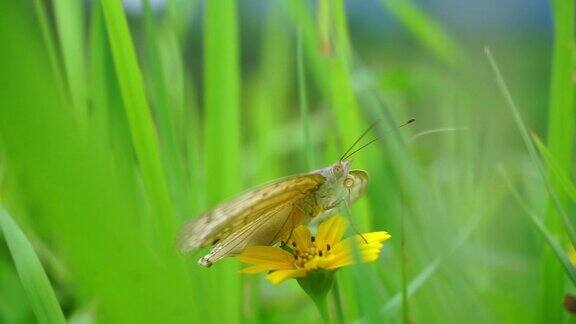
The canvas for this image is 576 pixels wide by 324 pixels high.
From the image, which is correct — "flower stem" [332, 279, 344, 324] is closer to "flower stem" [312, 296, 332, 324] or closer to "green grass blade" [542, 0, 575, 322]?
"flower stem" [312, 296, 332, 324]

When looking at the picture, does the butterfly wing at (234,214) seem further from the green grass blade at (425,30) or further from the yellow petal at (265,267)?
the green grass blade at (425,30)

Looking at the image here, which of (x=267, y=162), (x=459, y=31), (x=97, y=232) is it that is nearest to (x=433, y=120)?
(x=459, y=31)

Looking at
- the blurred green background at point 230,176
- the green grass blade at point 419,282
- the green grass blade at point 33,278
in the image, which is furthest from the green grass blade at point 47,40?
the green grass blade at point 419,282

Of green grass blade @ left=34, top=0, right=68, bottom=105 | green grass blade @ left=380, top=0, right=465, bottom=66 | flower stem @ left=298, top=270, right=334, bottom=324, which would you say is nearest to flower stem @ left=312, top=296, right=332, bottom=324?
flower stem @ left=298, top=270, right=334, bottom=324

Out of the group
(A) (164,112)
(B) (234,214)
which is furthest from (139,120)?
(B) (234,214)

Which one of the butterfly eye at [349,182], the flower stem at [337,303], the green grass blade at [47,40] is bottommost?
the flower stem at [337,303]

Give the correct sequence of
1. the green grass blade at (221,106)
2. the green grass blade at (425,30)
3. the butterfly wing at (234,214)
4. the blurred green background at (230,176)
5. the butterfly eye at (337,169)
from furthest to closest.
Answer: the green grass blade at (425,30) → the green grass blade at (221,106) → the butterfly eye at (337,169) → the butterfly wing at (234,214) → the blurred green background at (230,176)
